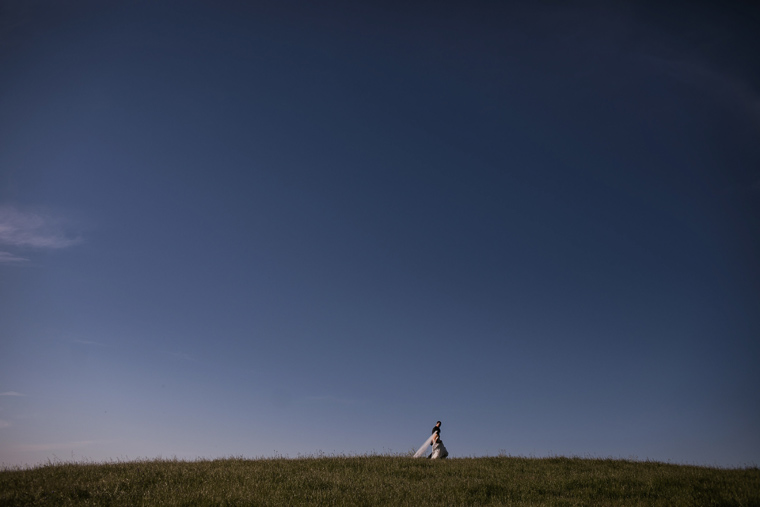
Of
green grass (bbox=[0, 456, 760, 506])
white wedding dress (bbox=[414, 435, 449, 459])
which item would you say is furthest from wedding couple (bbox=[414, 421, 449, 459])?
green grass (bbox=[0, 456, 760, 506])

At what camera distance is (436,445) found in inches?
883

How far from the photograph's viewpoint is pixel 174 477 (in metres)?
14.7

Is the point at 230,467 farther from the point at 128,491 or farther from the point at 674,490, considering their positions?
the point at 674,490

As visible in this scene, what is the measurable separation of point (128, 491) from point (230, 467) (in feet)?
12.6

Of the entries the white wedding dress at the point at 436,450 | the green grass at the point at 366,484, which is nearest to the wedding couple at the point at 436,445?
the white wedding dress at the point at 436,450

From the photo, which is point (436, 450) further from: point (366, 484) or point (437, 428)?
point (366, 484)

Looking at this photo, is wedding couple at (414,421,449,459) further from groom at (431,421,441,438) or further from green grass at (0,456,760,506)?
green grass at (0,456,760,506)

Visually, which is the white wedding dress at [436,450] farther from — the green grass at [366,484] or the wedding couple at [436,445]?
the green grass at [366,484]

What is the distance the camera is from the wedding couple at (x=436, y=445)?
2205cm

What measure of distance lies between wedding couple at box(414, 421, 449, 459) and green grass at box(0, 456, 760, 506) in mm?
3387

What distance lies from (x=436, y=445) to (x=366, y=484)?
28.3 feet

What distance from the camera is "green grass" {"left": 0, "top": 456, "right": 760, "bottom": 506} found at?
42.0 ft

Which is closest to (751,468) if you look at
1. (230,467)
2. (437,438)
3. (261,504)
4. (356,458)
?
(437,438)

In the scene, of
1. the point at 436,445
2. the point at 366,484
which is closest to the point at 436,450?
the point at 436,445
